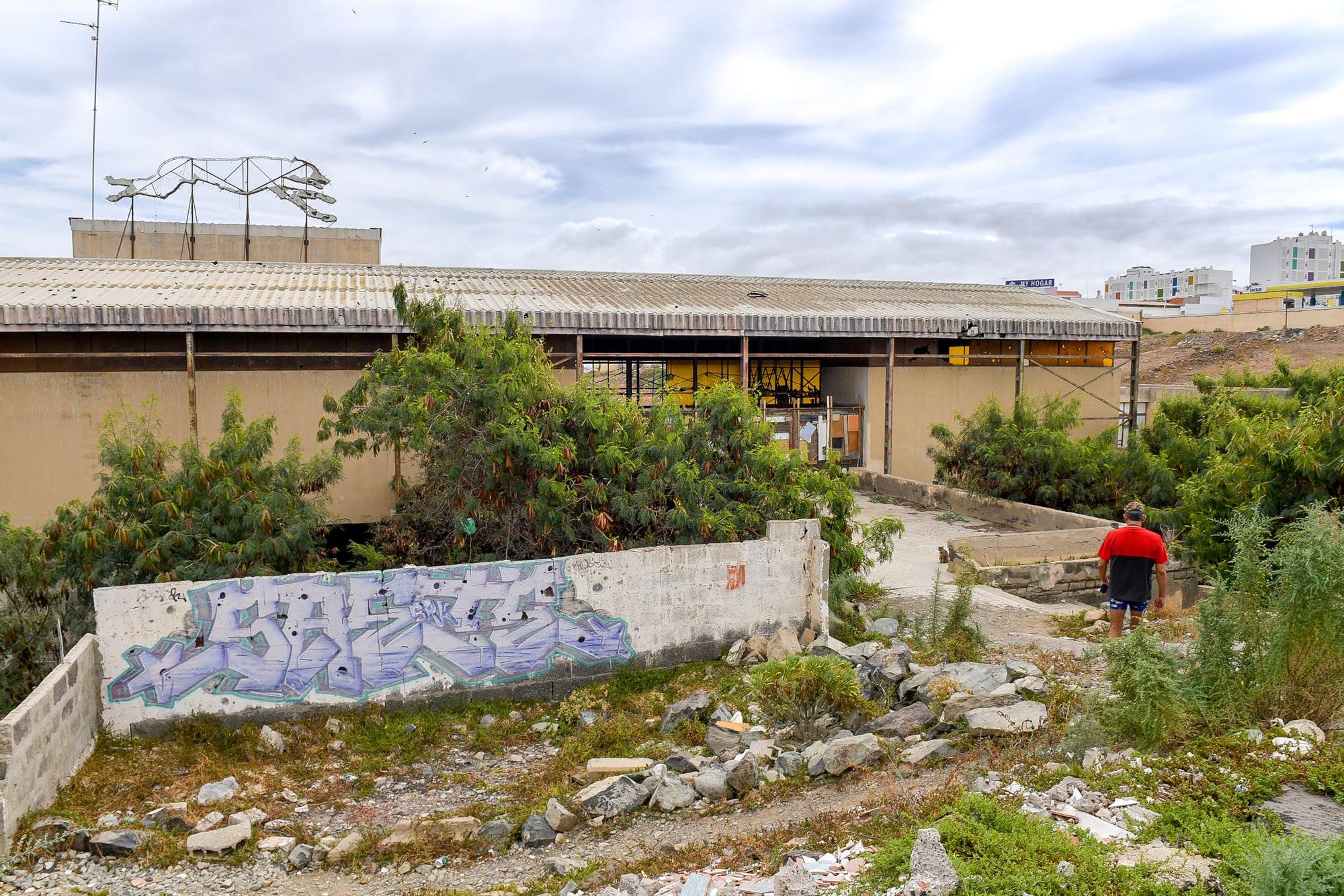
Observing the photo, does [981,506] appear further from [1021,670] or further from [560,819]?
[560,819]

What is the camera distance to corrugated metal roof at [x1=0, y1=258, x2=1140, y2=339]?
1386 cm

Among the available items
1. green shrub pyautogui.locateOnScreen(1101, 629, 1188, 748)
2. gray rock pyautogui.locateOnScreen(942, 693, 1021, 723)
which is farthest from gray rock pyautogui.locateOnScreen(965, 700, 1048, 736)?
green shrub pyautogui.locateOnScreen(1101, 629, 1188, 748)

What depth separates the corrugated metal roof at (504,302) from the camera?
13.9 metres

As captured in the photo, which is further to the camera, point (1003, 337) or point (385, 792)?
point (1003, 337)

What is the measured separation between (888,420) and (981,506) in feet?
12.5

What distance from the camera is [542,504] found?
9.63m

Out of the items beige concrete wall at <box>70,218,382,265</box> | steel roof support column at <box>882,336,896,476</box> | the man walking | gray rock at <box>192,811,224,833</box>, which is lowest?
gray rock at <box>192,811,224,833</box>

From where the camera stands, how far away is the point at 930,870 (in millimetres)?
4316

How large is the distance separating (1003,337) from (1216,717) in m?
16.4

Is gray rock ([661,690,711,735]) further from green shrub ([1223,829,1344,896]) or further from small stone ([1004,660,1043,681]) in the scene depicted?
green shrub ([1223,829,1344,896])

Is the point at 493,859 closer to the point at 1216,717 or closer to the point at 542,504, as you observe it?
the point at 542,504

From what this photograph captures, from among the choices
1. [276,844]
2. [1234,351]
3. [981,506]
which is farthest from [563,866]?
[1234,351]

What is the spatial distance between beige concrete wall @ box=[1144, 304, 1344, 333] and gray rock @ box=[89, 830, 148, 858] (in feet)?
168

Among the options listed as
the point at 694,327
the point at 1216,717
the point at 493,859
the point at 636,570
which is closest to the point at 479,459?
the point at 636,570
